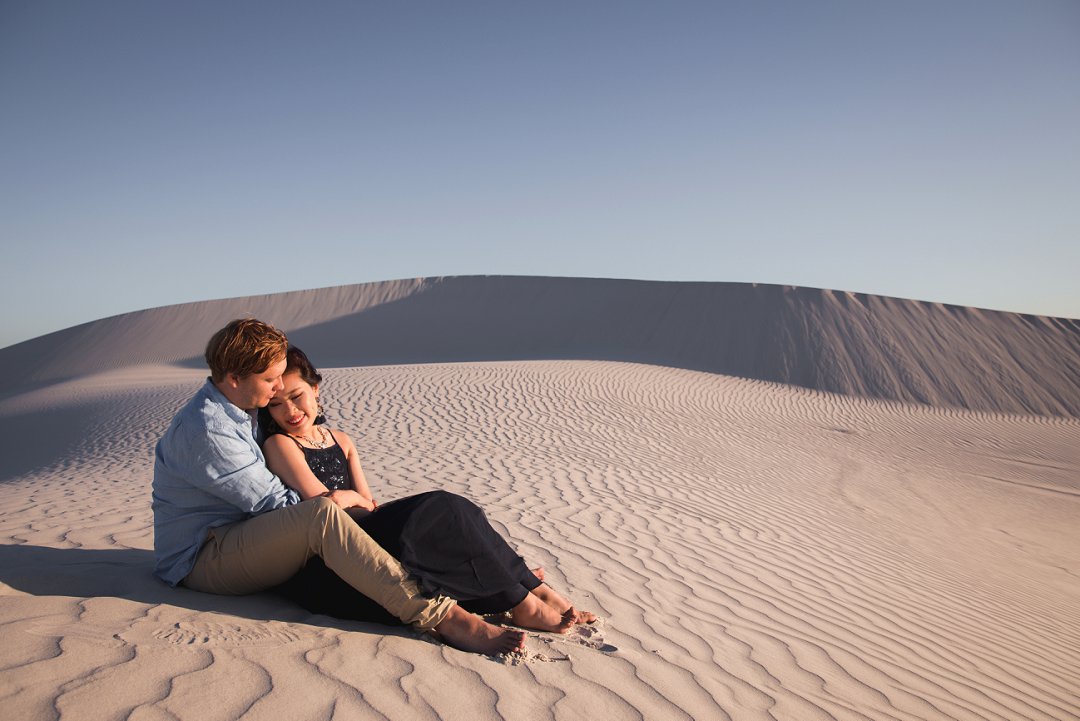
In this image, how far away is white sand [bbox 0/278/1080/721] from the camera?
2.42 meters

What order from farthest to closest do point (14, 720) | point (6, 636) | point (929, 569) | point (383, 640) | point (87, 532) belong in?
point (929, 569)
point (87, 532)
point (383, 640)
point (6, 636)
point (14, 720)

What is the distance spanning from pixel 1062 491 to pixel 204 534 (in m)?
14.0

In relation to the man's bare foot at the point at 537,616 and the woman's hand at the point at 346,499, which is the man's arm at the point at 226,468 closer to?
the woman's hand at the point at 346,499

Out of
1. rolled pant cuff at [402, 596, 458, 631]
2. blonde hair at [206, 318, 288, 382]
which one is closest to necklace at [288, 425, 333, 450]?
blonde hair at [206, 318, 288, 382]

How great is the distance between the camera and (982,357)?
27219 millimetres

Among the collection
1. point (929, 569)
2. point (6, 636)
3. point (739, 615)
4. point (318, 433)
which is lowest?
point (929, 569)

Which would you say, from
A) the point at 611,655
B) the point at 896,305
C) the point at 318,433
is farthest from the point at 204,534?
the point at 896,305

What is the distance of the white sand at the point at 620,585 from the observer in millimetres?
2424

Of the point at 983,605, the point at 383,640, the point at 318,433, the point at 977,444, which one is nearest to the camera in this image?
the point at 383,640

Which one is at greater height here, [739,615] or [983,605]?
[739,615]

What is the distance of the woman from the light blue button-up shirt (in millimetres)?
241

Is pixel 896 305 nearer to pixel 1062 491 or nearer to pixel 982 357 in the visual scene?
pixel 982 357

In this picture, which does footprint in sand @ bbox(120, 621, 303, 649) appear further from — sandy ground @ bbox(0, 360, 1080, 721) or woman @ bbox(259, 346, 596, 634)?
woman @ bbox(259, 346, 596, 634)

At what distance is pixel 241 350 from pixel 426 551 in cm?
110
